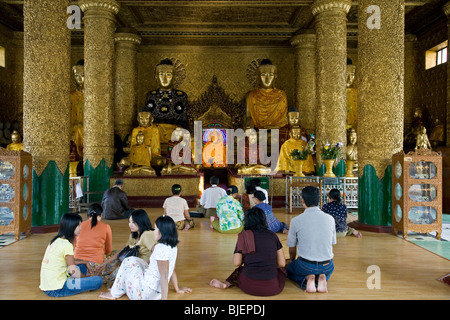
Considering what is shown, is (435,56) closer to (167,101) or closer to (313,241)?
(167,101)

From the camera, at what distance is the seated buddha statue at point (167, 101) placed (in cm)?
1265

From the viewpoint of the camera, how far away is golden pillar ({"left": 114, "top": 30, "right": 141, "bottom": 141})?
12312 mm

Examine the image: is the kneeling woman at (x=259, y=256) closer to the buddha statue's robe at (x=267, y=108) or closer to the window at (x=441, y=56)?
the buddha statue's robe at (x=267, y=108)

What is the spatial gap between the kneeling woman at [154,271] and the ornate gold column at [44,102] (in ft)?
11.2

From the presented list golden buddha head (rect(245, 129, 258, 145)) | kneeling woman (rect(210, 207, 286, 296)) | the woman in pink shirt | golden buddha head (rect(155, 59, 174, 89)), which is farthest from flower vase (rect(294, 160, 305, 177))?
the woman in pink shirt

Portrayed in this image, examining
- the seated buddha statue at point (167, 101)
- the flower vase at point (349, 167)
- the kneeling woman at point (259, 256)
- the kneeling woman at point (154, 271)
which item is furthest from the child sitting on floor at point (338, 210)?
the seated buddha statue at point (167, 101)

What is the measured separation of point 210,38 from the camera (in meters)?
13.3

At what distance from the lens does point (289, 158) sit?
1026 centimetres

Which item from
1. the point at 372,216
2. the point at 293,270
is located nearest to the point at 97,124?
the point at 372,216

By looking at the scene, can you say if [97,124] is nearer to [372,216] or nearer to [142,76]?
[142,76]

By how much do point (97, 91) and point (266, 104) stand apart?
514 cm

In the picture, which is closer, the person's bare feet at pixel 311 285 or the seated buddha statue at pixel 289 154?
the person's bare feet at pixel 311 285

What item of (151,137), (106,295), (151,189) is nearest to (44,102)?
(151,189)
